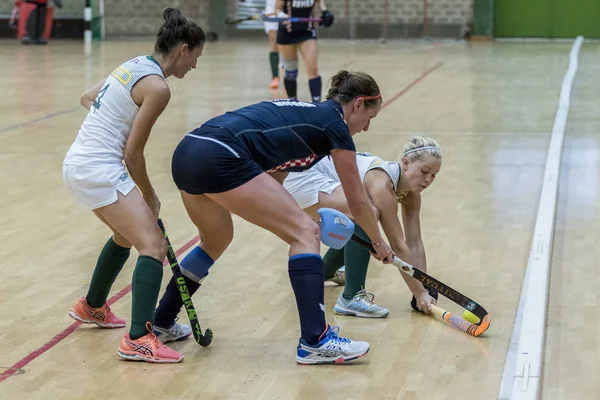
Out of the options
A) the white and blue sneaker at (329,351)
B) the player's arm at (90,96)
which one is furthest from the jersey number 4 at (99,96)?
the white and blue sneaker at (329,351)

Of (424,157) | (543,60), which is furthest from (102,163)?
(543,60)

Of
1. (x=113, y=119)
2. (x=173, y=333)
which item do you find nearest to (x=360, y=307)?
(x=173, y=333)

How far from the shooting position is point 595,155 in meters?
8.62

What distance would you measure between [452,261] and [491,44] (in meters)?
16.1

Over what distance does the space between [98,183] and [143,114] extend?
32cm

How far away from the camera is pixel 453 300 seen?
447cm

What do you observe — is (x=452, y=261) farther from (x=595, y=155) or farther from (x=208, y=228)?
(x=595, y=155)

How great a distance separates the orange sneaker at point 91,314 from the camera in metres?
4.38

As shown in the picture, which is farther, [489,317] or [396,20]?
[396,20]

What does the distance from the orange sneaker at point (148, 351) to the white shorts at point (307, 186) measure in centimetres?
A: 109

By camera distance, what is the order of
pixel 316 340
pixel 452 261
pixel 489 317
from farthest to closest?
pixel 452 261 < pixel 489 317 < pixel 316 340

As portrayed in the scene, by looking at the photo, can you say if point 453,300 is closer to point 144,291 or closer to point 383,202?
point 383,202

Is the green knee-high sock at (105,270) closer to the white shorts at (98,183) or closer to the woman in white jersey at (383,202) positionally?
the white shorts at (98,183)

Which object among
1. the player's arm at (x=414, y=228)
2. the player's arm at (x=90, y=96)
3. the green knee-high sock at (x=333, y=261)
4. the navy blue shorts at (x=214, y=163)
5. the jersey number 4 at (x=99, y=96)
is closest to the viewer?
the navy blue shorts at (x=214, y=163)
